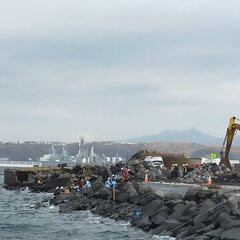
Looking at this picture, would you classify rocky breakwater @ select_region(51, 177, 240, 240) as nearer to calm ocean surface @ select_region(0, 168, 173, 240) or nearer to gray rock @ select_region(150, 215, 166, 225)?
gray rock @ select_region(150, 215, 166, 225)

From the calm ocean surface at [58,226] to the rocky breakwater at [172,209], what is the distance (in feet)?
2.74

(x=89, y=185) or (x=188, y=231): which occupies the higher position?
(x=89, y=185)

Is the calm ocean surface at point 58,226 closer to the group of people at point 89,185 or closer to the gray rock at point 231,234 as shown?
the group of people at point 89,185

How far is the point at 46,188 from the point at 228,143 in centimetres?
1835

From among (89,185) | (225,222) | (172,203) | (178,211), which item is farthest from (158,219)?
(89,185)

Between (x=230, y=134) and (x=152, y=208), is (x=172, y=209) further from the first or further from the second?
(x=230, y=134)

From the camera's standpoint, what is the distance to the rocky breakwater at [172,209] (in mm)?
21656

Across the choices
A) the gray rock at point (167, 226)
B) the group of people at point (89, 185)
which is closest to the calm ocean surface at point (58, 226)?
the gray rock at point (167, 226)

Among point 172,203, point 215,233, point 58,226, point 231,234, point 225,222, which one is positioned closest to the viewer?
point 231,234

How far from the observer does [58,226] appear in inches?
1138

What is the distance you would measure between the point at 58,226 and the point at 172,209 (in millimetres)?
6423

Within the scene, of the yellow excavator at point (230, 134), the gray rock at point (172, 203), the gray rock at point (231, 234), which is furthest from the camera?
the yellow excavator at point (230, 134)

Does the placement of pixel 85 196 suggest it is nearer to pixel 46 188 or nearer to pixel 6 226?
pixel 6 226

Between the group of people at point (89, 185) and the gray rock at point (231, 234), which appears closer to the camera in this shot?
the gray rock at point (231, 234)
